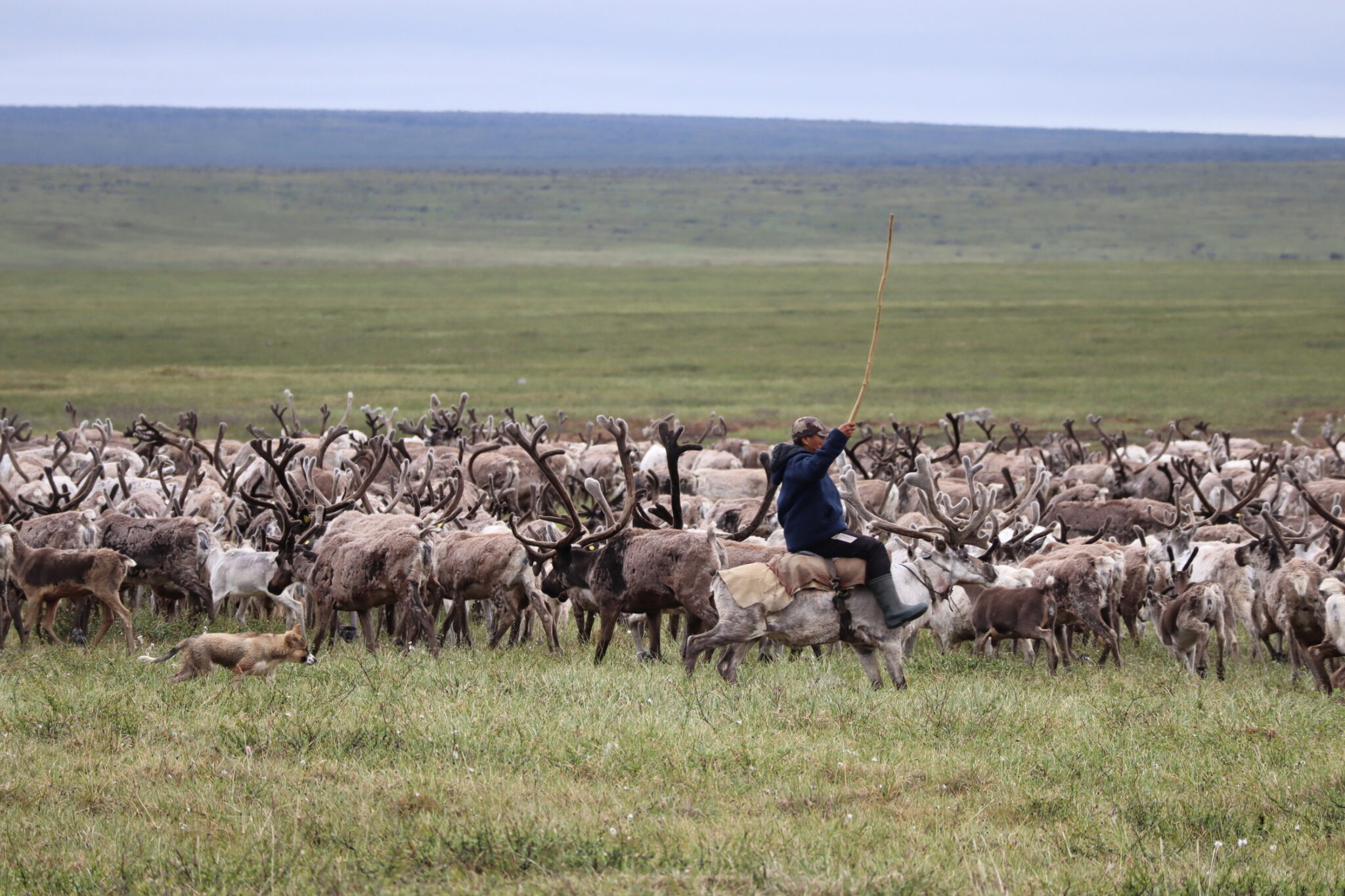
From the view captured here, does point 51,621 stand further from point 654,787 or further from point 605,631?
point 654,787

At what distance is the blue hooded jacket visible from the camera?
27.8 ft

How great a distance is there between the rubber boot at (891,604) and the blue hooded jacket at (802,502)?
39 cm

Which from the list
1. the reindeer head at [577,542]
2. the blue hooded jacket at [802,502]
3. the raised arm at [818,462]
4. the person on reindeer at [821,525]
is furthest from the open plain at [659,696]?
the raised arm at [818,462]

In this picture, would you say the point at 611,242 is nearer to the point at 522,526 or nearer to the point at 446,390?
the point at 446,390

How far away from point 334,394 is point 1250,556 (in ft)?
98.7

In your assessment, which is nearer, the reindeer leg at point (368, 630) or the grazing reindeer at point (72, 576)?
the grazing reindeer at point (72, 576)

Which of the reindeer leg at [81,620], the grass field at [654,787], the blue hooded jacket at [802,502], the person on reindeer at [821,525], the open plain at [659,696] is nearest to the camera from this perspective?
the grass field at [654,787]

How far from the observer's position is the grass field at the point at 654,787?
224 inches

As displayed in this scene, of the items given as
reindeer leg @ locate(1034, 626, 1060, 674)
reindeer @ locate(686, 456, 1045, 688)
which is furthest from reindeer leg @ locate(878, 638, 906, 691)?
reindeer leg @ locate(1034, 626, 1060, 674)

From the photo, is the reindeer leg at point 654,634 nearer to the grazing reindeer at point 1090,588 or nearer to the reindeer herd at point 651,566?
the reindeer herd at point 651,566

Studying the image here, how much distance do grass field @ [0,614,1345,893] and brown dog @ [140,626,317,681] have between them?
0.52ft

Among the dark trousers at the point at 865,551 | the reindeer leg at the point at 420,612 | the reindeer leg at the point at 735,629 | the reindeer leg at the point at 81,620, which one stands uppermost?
the dark trousers at the point at 865,551

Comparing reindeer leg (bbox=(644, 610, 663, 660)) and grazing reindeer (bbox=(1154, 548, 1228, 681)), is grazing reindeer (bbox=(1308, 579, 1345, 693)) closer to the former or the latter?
grazing reindeer (bbox=(1154, 548, 1228, 681))

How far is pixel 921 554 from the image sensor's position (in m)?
10.3
